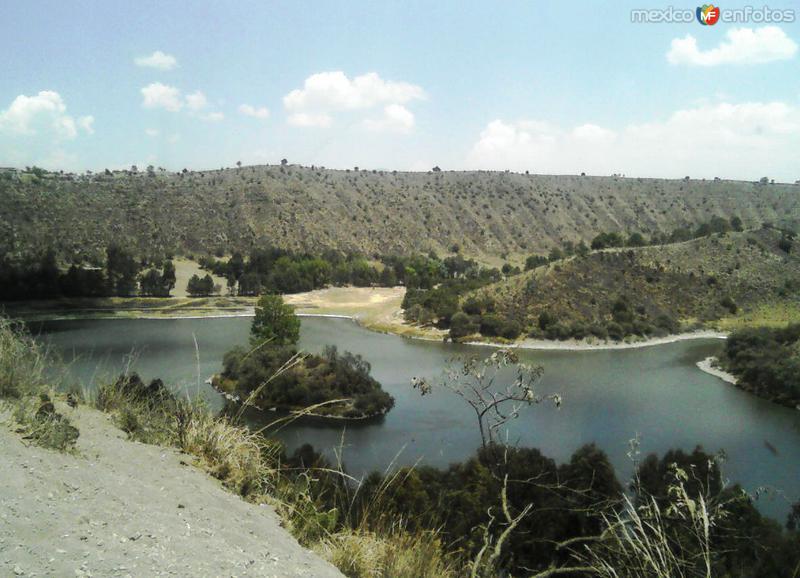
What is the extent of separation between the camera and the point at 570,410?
86.2 ft

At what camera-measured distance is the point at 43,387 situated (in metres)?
3.98

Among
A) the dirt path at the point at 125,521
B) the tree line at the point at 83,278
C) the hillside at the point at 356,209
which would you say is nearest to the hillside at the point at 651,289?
the hillside at the point at 356,209

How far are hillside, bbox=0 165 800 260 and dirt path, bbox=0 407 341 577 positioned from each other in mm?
62156

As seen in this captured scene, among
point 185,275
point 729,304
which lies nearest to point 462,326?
point 729,304

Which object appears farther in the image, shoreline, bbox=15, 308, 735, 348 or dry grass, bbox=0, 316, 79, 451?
shoreline, bbox=15, 308, 735, 348

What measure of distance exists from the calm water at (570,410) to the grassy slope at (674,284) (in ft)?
20.0

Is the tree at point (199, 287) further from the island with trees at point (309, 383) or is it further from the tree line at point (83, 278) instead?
the island with trees at point (309, 383)

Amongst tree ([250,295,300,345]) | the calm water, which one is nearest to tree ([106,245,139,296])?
the calm water

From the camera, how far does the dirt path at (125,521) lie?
7.07 ft

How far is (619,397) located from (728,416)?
4711 millimetres

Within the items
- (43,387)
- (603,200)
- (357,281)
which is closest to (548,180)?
(603,200)

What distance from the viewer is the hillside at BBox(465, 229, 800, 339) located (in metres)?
46.2

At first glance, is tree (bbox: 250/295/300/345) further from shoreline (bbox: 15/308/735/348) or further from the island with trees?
shoreline (bbox: 15/308/735/348)

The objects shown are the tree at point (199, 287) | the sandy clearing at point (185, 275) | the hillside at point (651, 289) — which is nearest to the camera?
the hillside at point (651, 289)
